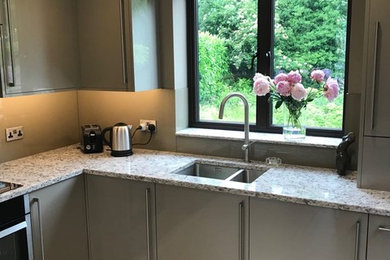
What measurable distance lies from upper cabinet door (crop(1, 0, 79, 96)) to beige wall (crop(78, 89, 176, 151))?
0.33 metres

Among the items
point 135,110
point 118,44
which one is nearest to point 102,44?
point 118,44

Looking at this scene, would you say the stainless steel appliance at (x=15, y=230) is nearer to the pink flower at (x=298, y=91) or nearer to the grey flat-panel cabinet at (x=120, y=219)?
the grey flat-panel cabinet at (x=120, y=219)

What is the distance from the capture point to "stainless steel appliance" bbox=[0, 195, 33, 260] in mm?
2176

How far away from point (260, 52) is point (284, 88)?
38 cm

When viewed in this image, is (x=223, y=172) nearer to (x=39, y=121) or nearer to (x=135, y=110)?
(x=135, y=110)

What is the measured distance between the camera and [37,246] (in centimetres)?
239

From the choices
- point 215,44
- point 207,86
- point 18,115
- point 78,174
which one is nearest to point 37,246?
point 78,174

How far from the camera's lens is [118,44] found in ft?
9.02

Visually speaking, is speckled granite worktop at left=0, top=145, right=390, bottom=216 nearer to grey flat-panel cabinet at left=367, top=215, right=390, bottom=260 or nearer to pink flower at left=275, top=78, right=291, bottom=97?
grey flat-panel cabinet at left=367, top=215, right=390, bottom=260

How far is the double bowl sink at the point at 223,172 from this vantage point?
103 inches

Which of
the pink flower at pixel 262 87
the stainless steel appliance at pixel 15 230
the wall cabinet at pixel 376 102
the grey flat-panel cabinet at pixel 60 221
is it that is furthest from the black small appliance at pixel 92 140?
the wall cabinet at pixel 376 102

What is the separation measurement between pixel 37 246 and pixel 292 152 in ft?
5.07

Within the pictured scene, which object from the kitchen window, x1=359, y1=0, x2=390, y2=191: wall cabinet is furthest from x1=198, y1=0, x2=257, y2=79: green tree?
x1=359, y1=0, x2=390, y2=191: wall cabinet

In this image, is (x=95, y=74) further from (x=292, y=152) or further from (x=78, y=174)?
(x=292, y=152)
